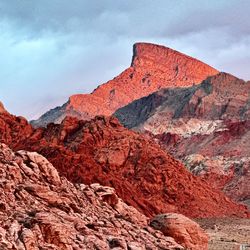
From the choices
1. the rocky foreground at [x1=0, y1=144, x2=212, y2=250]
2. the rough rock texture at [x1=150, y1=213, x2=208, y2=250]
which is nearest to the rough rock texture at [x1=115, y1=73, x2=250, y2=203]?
the rough rock texture at [x1=150, y1=213, x2=208, y2=250]

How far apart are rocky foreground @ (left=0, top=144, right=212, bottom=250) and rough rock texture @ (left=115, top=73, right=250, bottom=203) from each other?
69.1m

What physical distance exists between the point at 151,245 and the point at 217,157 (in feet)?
333

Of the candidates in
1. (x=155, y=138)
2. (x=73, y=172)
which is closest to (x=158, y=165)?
(x=73, y=172)

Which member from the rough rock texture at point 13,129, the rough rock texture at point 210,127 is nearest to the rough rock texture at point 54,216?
the rough rock texture at point 13,129

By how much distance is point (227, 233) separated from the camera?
49.9 meters

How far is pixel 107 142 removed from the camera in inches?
2761

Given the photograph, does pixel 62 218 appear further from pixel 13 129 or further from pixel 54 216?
pixel 13 129

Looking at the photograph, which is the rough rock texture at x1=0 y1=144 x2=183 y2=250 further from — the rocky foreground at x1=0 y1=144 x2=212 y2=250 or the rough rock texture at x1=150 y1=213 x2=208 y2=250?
the rough rock texture at x1=150 y1=213 x2=208 y2=250

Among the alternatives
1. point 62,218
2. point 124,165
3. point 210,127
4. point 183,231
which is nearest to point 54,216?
point 62,218

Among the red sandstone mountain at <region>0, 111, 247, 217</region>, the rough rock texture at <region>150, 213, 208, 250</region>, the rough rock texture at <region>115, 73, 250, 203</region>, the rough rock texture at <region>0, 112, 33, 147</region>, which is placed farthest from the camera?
the rough rock texture at <region>115, 73, 250, 203</region>

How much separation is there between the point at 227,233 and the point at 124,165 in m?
20.4

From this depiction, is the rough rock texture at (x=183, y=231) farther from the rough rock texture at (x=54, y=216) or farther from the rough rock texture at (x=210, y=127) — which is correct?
the rough rock texture at (x=210, y=127)

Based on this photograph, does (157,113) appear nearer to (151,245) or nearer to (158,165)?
(158,165)

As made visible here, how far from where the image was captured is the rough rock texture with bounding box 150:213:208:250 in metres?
A: 31.3
